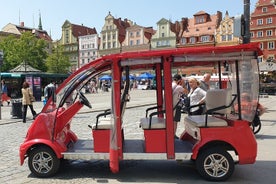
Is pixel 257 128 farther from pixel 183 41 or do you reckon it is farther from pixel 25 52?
pixel 183 41

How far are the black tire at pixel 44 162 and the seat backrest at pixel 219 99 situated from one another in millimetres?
2789

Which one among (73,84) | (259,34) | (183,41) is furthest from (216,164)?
(183,41)

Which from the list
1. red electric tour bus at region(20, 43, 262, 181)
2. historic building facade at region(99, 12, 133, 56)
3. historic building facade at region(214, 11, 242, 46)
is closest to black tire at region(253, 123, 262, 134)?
red electric tour bus at region(20, 43, 262, 181)

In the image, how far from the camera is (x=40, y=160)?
6414 mm

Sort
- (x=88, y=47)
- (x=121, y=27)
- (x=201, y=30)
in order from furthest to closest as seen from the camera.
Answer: (x=88, y=47) < (x=121, y=27) < (x=201, y=30)

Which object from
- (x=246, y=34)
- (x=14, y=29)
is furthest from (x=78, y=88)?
(x=14, y=29)

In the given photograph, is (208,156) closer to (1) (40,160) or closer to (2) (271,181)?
(2) (271,181)

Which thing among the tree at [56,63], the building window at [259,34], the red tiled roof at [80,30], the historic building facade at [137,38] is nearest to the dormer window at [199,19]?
the historic building facade at [137,38]

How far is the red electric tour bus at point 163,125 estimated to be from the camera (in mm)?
6082

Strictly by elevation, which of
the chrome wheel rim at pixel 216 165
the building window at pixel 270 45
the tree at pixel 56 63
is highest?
the building window at pixel 270 45

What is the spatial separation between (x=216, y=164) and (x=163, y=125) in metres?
1.05

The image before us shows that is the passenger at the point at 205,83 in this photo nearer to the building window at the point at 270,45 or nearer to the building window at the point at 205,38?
the building window at the point at 270,45

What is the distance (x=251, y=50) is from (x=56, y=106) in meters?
3.46

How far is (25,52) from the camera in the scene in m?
64.2
